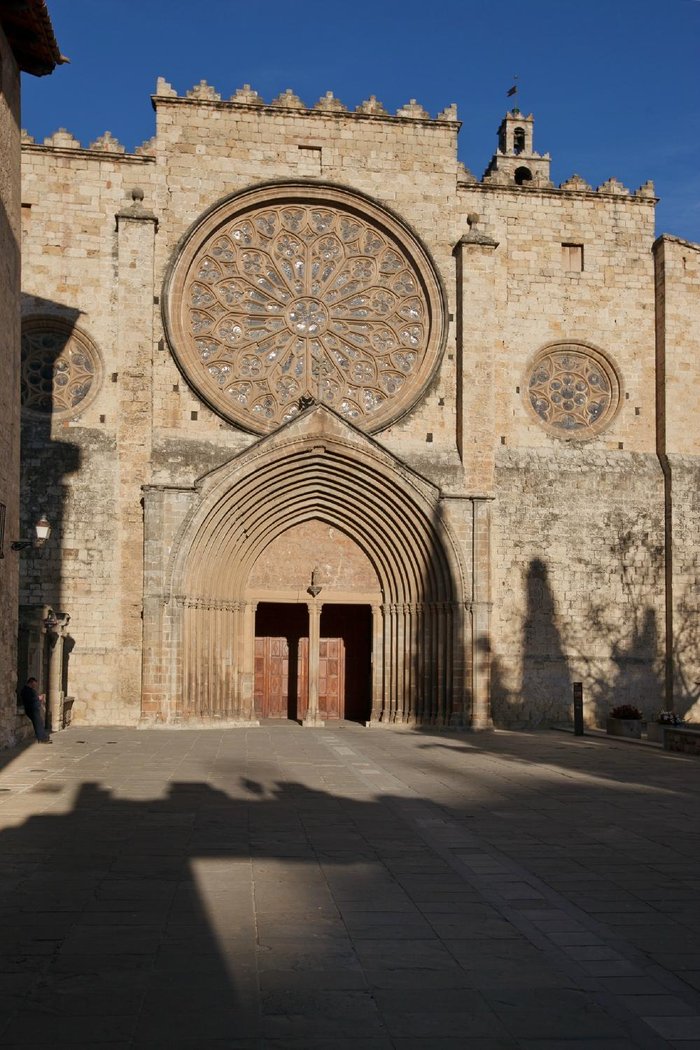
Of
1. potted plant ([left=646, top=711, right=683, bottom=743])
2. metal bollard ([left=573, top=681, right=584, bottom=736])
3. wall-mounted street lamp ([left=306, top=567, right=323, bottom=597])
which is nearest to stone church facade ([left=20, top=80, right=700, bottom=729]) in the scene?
wall-mounted street lamp ([left=306, top=567, right=323, bottom=597])

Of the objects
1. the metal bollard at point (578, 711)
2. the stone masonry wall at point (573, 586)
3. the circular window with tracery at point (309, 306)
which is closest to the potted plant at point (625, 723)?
the metal bollard at point (578, 711)

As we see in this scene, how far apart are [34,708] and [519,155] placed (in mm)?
18236

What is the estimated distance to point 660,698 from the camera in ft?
72.5

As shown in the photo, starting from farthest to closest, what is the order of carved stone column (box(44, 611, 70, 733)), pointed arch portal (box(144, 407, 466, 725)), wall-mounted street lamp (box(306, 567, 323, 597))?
wall-mounted street lamp (box(306, 567, 323, 597)) < pointed arch portal (box(144, 407, 466, 725)) < carved stone column (box(44, 611, 70, 733))

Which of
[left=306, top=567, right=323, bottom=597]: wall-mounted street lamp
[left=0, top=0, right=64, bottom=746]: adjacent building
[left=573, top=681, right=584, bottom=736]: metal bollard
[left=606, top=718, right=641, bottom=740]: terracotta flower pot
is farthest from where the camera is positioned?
[left=306, top=567, right=323, bottom=597]: wall-mounted street lamp

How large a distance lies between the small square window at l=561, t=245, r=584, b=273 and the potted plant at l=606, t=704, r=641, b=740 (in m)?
9.09

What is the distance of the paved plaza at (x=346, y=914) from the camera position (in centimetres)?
419

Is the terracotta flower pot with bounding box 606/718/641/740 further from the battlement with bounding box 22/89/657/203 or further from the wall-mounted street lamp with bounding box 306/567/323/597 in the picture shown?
the battlement with bounding box 22/89/657/203

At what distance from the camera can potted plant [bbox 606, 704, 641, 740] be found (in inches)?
740

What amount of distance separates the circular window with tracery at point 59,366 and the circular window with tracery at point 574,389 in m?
8.63

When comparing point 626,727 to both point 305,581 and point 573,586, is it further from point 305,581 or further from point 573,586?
point 305,581

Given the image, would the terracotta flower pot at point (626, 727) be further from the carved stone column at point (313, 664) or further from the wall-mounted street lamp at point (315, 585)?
the wall-mounted street lamp at point (315, 585)

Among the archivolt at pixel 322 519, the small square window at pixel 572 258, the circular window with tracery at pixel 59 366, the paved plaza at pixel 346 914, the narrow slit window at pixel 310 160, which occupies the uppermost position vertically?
the narrow slit window at pixel 310 160

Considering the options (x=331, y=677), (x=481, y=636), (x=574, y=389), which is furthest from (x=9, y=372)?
(x=574, y=389)
